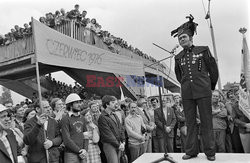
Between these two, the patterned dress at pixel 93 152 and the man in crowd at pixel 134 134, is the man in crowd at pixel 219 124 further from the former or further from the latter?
the patterned dress at pixel 93 152

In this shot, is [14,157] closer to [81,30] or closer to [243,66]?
[243,66]

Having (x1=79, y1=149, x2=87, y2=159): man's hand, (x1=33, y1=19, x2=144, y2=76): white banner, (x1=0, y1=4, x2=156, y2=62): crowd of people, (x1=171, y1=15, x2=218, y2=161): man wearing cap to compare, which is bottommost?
(x1=79, y1=149, x2=87, y2=159): man's hand

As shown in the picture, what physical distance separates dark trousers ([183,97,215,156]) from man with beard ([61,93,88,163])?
204cm

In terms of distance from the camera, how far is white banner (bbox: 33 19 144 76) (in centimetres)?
542

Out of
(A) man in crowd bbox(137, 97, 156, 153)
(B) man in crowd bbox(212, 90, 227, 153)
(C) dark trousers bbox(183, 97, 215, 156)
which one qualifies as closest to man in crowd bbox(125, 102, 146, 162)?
(A) man in crowd bbox(137, 97, 156, 153)

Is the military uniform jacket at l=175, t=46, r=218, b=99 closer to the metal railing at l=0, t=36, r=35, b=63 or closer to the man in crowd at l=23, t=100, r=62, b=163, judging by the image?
the man in crowd at l=23, t=100, r=62, b=163

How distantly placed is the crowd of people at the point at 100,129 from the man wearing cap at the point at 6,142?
0.01m

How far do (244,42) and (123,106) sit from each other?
4294 mm

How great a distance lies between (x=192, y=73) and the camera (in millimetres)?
3898

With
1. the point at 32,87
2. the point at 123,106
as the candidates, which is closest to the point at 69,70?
the point at 32,87

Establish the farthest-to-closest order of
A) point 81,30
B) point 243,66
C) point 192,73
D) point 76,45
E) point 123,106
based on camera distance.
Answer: point 81,30, point 123,106, point 76,45, point 243,66, point 192,73

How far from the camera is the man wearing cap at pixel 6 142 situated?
11.5 ft

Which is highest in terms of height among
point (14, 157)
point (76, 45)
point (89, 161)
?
point (76, 45)

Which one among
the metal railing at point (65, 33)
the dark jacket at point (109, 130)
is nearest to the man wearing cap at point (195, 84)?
the dark jacket at point (109, 130)
